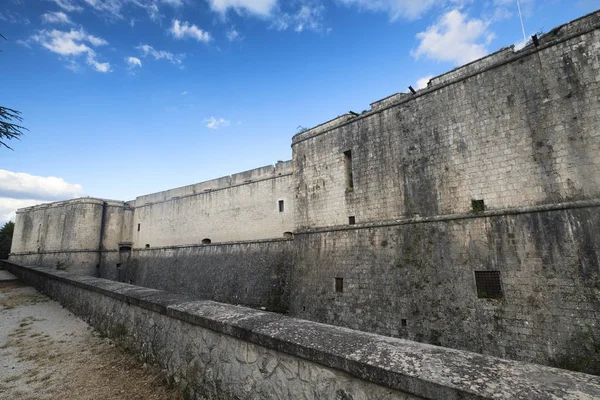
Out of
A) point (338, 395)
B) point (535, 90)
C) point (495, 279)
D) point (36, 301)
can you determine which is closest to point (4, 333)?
point (36, 301)

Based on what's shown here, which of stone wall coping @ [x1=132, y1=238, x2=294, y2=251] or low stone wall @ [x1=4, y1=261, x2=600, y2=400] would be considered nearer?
low stone wall @ [x1=4, y1=261, x2=600, y2=400]

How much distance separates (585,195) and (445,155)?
2.98 metres

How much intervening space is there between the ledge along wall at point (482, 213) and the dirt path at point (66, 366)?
6.53m

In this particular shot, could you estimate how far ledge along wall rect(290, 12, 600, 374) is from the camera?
19.3 ft

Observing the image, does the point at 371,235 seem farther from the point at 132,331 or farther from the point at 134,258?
the point at 134,258

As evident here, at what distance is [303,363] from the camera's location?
1945 millimetres

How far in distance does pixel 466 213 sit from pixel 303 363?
22.8 feet

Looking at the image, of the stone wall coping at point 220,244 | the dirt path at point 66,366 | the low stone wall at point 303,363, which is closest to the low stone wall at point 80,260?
the stone wall coping at point 220,244

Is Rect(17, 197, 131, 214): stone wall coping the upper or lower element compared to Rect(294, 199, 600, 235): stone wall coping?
upper

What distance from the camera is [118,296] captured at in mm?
4371

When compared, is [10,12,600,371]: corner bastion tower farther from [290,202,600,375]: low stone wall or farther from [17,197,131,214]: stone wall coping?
[17,197,131,214]: stone wall coping

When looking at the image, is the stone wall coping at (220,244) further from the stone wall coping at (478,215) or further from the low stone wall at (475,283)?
the low stone wall at (475,283)

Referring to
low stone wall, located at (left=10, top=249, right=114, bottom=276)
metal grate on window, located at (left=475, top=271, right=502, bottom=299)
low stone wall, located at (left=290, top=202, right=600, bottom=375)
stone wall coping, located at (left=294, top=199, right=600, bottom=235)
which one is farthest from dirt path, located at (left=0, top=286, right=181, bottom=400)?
low stone wall, located at (left=10, top=249, right=114, bottom=276)

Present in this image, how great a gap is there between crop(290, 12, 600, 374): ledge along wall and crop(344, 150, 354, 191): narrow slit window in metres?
0.14
